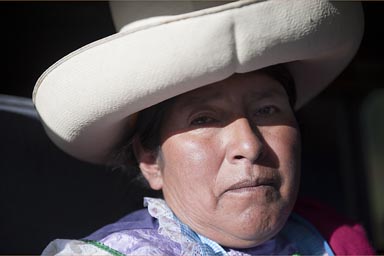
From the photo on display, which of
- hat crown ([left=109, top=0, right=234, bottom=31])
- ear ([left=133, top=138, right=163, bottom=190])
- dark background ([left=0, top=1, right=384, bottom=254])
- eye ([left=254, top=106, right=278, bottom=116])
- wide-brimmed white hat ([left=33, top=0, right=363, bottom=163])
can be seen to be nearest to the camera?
wide-brimmed white hat ([left=33, top=0, right=363, bottom=163])

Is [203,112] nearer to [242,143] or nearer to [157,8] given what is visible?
[242,143]

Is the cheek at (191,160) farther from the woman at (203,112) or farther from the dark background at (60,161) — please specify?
the dark background at (60,161)

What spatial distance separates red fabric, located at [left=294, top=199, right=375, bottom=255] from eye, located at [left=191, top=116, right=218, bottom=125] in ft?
1.76

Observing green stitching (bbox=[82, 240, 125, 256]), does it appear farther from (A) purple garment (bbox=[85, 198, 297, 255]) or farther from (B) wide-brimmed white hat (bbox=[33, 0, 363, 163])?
(B) wide-brimmed white hat (bbox=[33, 0, 363, 163])

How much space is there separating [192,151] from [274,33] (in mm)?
341

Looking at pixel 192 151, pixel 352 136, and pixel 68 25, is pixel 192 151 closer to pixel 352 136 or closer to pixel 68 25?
pixel 68 25

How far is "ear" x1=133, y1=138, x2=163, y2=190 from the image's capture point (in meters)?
1.55

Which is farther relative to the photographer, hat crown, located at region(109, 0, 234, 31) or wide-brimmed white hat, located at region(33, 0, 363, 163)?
hat crown, located at region(109, 0, 234, 31)

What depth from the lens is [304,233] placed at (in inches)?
66.1

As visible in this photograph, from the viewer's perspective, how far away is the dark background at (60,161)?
66.1 inches

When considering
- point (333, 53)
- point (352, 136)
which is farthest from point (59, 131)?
point (352, 136)

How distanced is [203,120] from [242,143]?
13cm

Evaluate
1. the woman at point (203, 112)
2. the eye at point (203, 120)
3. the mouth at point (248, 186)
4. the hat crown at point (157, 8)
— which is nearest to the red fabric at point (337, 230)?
the woman at point (203, 112)

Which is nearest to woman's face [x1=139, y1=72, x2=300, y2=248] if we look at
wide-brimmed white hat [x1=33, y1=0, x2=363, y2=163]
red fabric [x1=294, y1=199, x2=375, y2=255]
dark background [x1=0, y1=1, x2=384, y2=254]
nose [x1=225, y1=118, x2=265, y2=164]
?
nose [x1=225, y1=118, x2=265, y2=164]
